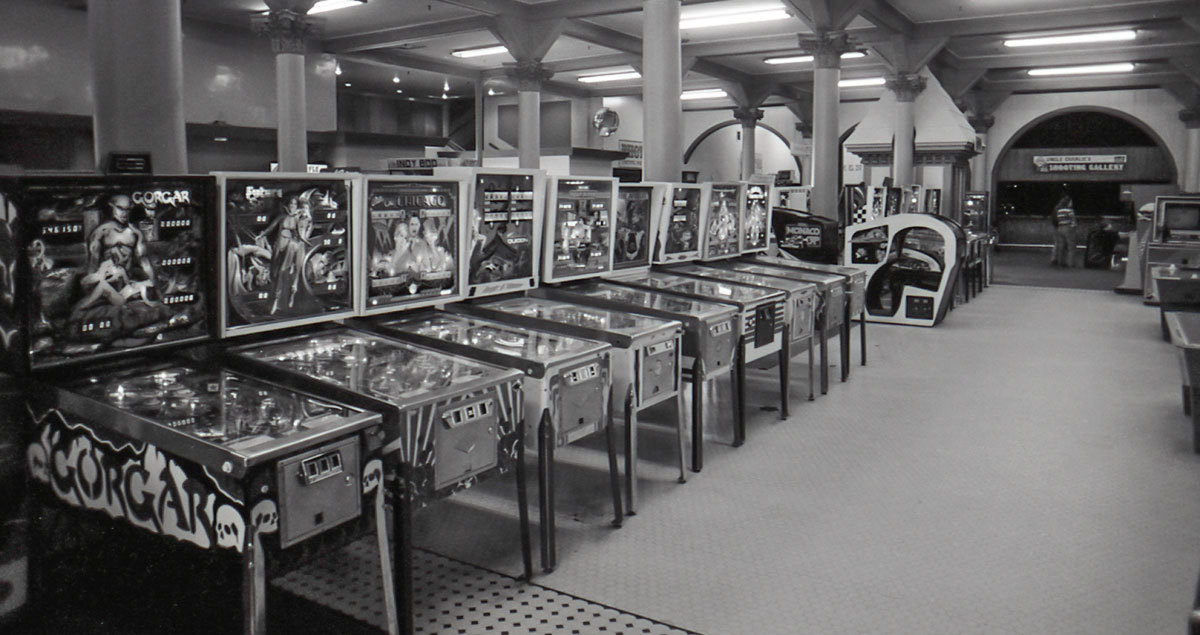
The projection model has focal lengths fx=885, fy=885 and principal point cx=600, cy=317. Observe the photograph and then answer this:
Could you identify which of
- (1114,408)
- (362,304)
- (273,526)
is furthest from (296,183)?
(1114,408)

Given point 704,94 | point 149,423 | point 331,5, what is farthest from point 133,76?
point 704,94

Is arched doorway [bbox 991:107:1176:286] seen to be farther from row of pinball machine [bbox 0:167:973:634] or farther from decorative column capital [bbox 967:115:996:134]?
row of pinball machine [bbox 0:167:973:634]

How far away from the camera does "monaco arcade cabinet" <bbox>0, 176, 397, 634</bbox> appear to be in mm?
2363

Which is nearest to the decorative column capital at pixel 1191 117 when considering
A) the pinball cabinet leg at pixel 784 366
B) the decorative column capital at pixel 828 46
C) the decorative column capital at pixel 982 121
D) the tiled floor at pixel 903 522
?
the decorative column capital at pixel 982 121

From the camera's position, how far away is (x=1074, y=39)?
48.6 ft

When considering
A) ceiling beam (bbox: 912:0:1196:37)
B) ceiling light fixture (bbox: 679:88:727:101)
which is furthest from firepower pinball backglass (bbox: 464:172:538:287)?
ceiling light fixture (bbox: 679:88:727:101)

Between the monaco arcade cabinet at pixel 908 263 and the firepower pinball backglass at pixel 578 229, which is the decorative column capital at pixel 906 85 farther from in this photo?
the firepower pinball backglass at pixel 578 229

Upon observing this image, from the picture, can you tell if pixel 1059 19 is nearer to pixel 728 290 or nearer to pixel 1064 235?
pixel 1064 235

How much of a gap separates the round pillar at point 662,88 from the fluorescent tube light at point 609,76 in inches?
505

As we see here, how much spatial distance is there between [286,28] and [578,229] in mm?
8269

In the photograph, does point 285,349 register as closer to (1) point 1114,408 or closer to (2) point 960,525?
(2) point 960,525

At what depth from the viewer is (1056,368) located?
Answer: 7.55 meters

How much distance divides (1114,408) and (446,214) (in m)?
4.95

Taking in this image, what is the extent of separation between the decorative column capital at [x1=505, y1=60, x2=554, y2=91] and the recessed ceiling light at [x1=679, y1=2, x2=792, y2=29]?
7.64ft
